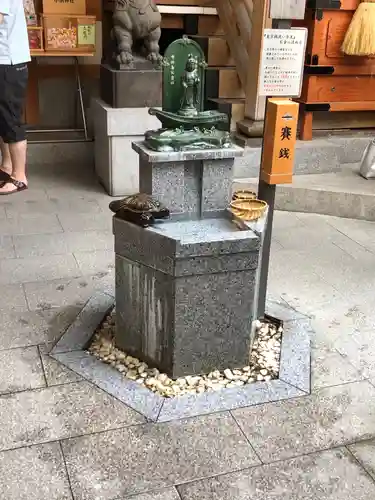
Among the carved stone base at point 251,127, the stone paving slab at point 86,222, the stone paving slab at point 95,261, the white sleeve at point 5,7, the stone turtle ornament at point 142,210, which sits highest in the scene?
the white sleeve at point 5,7

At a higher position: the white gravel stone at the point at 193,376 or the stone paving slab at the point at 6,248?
the stone paving slab at the point at 6,248

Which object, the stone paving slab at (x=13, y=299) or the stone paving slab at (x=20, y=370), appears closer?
the stone paving slab at (x=20, y=370)

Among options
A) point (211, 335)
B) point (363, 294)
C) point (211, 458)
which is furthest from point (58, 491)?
point (363, 294)

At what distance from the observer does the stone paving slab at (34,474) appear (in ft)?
7.04

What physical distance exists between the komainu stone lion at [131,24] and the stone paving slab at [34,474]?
3527 millimetres

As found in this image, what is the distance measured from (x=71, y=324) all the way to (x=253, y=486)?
1408mm

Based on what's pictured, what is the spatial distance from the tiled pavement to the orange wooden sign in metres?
0.92

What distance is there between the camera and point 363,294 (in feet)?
12.3

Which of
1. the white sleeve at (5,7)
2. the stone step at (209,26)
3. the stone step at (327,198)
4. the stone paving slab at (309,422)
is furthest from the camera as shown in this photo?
the stone step at (209,26)

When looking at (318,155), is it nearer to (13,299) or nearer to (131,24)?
(131,24)

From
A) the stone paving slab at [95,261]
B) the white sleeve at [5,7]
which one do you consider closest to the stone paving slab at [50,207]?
the stone paving slab at [95,261]

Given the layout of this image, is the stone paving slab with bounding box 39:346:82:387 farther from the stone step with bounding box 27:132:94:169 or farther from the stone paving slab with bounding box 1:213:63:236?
the stone step with bounding box 27:132:94:169

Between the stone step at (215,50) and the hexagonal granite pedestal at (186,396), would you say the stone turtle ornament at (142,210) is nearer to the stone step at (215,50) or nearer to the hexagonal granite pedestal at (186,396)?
the hexagonal granite pedestal at (186,396)

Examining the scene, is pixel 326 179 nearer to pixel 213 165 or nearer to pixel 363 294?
pixel 363 294
